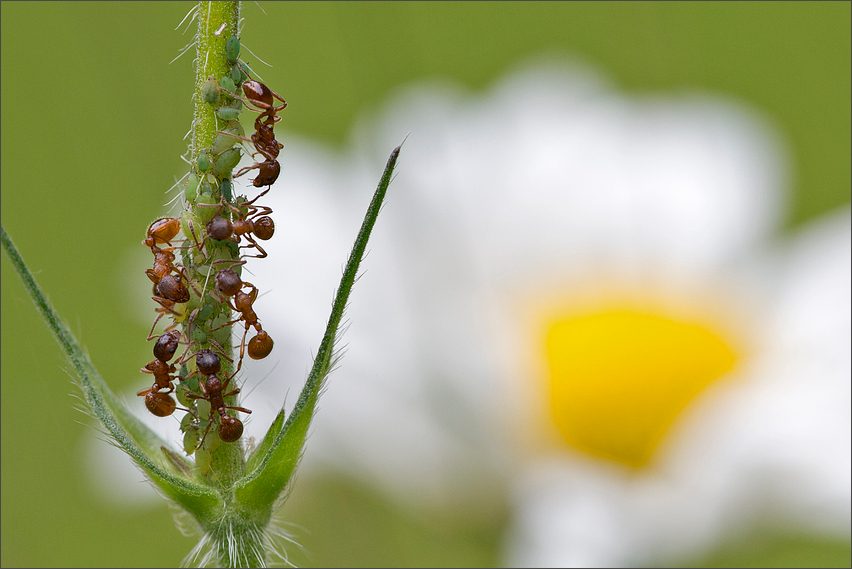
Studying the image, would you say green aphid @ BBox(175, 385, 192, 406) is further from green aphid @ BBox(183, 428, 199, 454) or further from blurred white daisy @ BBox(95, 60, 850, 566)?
blurred white daisy @ BBox(95, 60, 850, 566)

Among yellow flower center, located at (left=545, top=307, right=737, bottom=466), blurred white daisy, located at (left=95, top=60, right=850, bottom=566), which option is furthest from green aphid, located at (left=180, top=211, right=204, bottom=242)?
yellow flower center, located at (left=545, top=307, right=737, bottom=466)

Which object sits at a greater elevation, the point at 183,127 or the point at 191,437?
the point at 183,127

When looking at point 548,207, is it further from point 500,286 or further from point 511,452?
point 511,452

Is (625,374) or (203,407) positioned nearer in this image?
(203,407)

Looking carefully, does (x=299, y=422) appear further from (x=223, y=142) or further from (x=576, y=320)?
(x=576, y=320)

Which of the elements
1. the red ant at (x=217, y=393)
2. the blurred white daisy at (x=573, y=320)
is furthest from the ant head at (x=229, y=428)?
the blurred white daisy at (x=573, y=320)

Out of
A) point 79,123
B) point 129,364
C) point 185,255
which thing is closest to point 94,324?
point 129,364

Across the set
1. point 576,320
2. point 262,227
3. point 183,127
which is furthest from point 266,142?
point 576,320
